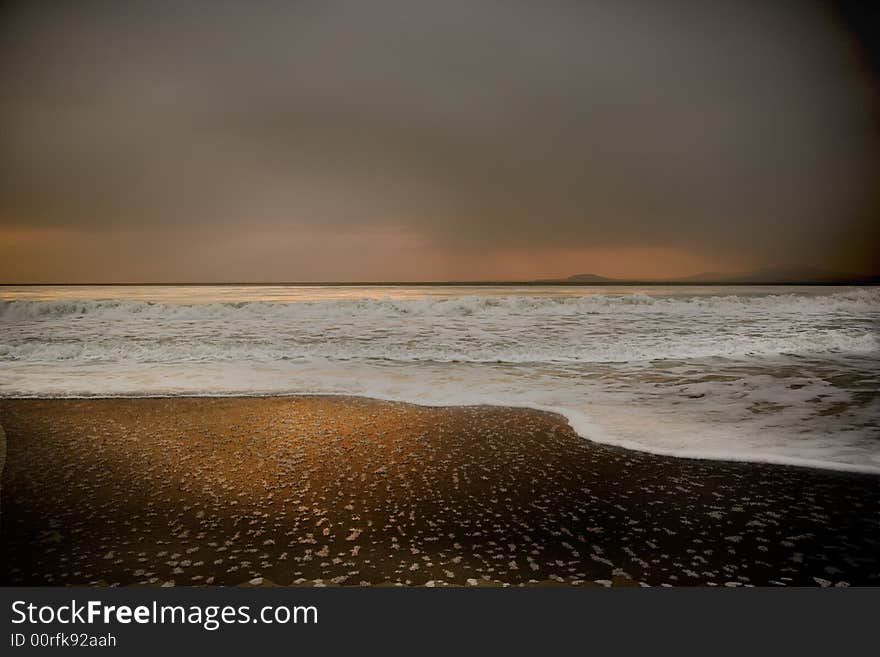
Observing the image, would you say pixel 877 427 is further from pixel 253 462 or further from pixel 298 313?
pixel 298 313

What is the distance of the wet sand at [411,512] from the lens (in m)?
2.98

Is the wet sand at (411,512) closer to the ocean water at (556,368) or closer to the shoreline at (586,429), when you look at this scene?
the shoreline at (586,429)

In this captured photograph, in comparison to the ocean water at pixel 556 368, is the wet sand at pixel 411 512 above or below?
below

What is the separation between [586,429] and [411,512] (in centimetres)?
299

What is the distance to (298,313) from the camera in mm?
25188

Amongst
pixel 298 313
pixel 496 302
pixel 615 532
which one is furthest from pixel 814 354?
pixel 298 313

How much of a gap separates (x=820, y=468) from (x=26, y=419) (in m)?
8.71

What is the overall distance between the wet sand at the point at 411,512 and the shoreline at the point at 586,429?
19 centimetres

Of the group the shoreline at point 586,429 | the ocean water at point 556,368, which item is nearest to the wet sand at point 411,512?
the shoreline at point 586,429

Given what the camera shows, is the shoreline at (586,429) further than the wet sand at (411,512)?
Yes

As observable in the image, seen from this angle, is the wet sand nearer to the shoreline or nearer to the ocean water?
the shoreline

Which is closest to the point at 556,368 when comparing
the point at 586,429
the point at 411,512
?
the point at 586,429

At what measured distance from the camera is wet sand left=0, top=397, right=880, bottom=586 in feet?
9.77

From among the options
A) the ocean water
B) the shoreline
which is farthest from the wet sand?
the ocean water
